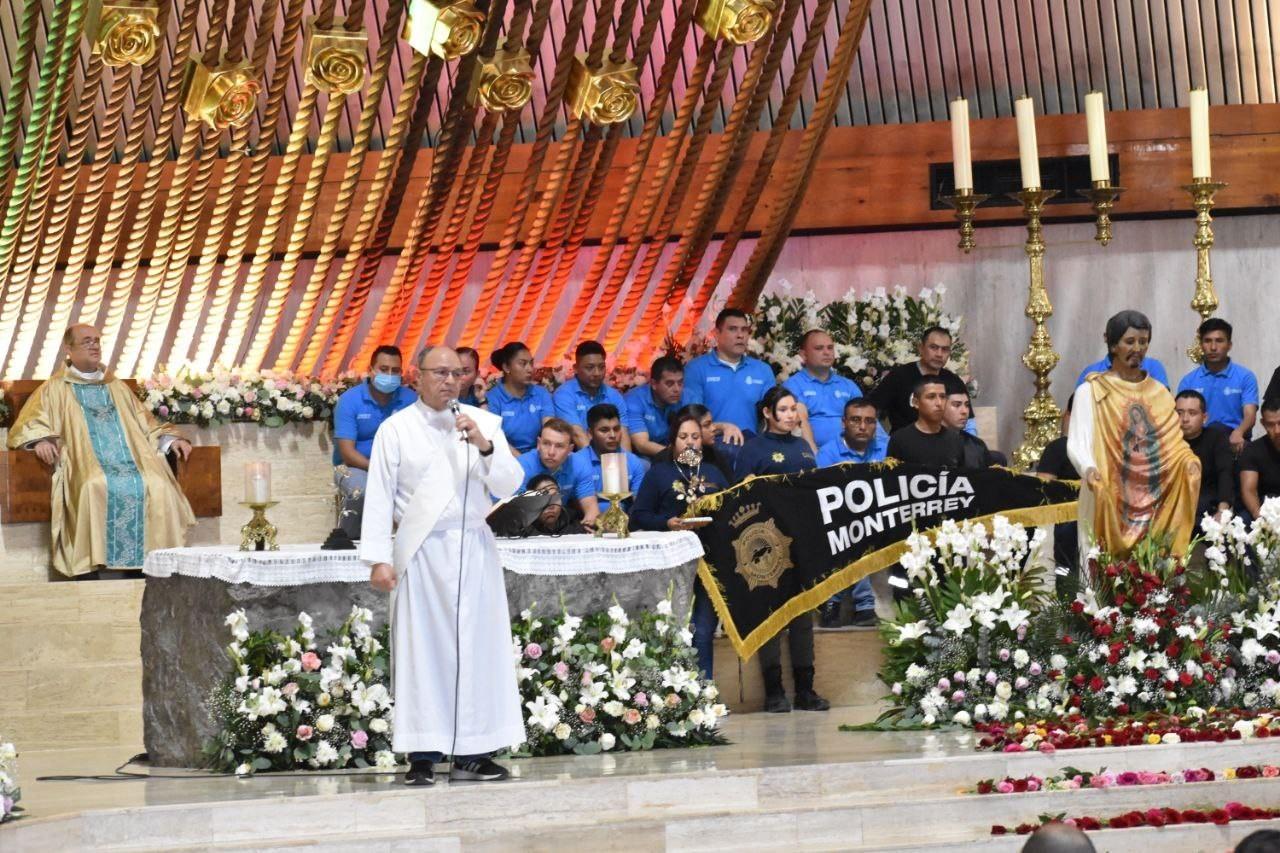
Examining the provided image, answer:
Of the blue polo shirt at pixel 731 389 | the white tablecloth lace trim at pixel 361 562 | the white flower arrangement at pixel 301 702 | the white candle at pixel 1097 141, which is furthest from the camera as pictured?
the blue polo shirt at pixel 731 389

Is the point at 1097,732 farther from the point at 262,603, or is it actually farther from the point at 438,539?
the point at 262,603

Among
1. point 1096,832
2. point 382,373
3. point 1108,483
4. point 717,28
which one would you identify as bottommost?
point 1096,832

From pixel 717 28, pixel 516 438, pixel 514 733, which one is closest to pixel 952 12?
pixel 717 28

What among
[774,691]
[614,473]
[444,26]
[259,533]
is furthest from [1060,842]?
[444,26]

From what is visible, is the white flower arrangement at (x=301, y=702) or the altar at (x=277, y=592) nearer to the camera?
the white flower arrangement at (x=301, y=702)

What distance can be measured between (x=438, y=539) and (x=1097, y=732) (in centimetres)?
252

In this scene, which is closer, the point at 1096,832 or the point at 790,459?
the point at 1096,832

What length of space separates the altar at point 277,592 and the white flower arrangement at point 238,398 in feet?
8.97

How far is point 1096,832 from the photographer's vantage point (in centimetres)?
709

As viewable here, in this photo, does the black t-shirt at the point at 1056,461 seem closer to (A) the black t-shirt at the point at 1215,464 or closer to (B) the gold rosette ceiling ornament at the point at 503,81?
(A) the black t-shirt at the point at 1215,464

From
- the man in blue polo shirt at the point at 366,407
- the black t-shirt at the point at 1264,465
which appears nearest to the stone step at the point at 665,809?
the black t-shirt at the point at 1264,465

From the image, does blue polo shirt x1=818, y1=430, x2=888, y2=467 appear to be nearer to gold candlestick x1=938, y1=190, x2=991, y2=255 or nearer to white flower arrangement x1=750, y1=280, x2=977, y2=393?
gold candlestick x1=938, y1=190, x2=991, y2=255

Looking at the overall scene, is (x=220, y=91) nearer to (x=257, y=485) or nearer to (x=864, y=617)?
(x=257, y=485)

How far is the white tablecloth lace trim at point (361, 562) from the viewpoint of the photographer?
25.8 ft
